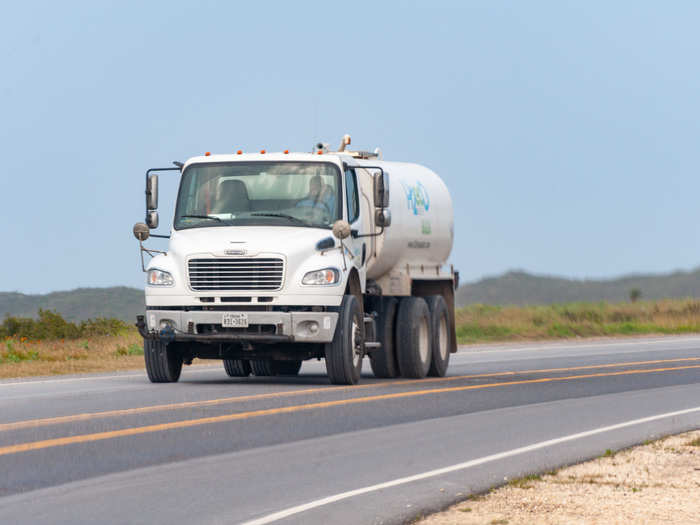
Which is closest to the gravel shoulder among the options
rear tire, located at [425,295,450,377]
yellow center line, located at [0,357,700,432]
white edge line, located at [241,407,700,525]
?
white edge line, located at [241,407,700,525]

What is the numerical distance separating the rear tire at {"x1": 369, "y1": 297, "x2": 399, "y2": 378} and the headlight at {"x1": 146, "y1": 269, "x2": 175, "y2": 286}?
13.1 feet

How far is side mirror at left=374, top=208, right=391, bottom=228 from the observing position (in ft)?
65.0

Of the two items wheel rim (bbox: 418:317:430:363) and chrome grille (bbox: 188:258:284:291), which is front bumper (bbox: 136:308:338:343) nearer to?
chrome grille (bbox: 188:258:284:291)

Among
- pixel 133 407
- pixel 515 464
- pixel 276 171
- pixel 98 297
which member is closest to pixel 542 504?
pixel 515 464

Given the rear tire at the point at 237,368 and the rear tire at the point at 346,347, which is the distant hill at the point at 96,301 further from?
the rear tire at the point at 346,347

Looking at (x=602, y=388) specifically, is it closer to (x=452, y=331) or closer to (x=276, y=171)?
(x=452, y=331)

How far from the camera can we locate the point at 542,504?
371 inches

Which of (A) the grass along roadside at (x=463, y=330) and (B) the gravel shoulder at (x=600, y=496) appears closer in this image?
(B) the gravel shoulder at (x=600, y=496)

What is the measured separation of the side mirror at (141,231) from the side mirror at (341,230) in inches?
107

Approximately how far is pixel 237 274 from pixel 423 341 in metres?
4.59

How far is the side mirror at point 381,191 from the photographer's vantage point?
19.7m

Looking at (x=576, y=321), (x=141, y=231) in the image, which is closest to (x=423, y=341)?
(x=141, y=231)

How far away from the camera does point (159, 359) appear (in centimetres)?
1938

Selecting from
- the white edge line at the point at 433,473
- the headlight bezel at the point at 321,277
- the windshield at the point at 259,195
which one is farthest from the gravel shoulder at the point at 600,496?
the windshield at the point at 259,195
